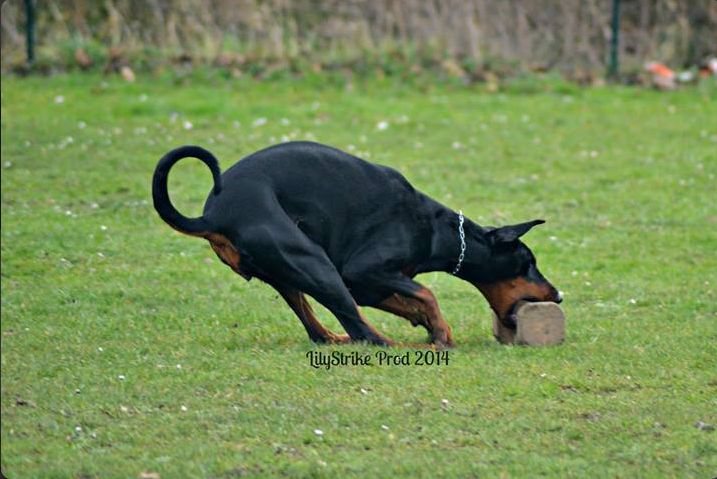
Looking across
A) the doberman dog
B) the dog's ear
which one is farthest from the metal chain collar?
the dog's ear

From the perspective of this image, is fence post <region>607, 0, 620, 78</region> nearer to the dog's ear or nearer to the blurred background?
the blurred background

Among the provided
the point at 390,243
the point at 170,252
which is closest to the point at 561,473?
the point at 390,243

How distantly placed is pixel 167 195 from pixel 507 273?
2.34 meters

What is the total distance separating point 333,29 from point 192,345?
13641 mm

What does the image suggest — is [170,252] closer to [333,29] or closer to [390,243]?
[390,243]

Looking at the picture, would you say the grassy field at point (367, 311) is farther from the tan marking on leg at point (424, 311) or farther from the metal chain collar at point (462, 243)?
the metal chain collar at point (462, 243)

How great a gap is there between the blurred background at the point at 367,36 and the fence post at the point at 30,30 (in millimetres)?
37

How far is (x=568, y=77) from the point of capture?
21.6 m

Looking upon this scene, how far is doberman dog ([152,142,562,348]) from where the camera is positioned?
820cm

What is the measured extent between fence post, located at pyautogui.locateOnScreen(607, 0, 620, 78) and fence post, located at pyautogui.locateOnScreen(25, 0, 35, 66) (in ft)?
29.7

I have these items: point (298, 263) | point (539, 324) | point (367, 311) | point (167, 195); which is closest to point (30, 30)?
point (367, 311)

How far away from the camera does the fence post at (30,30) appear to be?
20062mm

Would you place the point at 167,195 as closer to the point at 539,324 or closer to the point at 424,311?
the point at 424,311

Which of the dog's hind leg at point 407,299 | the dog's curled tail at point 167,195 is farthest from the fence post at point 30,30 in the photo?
the dog's hind leg at point 407,299
